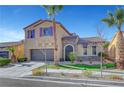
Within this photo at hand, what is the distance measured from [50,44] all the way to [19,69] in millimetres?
2238

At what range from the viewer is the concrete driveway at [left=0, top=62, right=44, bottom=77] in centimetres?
1473

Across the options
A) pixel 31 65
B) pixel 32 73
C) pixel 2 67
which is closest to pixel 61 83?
pixel 32 73

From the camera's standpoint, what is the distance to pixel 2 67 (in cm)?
1608

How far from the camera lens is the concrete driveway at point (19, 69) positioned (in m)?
14.7

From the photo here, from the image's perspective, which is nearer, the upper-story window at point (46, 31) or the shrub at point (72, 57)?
the shrub at point (72, 57)

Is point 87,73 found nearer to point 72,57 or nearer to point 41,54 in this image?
point 72,57

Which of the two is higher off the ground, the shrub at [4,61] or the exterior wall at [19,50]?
the exterior wall at [19,50]

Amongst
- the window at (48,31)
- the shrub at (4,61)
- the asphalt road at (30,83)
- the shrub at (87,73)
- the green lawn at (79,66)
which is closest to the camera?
the asphalt road at (30,83)

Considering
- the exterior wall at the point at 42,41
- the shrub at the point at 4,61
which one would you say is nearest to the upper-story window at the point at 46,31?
the exterior wall at the point at 42,41

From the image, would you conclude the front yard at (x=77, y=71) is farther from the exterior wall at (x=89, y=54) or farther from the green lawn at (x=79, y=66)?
the exterior wall at (x=89, y=54)

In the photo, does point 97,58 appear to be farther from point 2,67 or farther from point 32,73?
point 2,67

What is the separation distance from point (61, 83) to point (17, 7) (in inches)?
165

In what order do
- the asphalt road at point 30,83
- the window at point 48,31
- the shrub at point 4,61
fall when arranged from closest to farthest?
the asphalt road at point 30,83 → the shrub at point 4,61 → the window at point 48,31

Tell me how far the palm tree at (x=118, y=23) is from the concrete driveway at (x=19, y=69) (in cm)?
422
